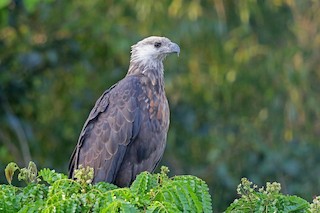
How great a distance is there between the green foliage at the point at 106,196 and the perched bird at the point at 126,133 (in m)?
2.32

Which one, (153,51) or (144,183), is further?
(153,51)

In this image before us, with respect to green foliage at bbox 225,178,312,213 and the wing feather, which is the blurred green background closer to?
the wing feather

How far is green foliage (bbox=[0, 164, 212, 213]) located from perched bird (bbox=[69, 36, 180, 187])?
2.32m

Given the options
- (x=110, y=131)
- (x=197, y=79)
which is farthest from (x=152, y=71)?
(x=197, y=79)

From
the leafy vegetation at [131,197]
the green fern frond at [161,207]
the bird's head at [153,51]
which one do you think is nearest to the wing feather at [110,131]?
the bird's head at [153,51]

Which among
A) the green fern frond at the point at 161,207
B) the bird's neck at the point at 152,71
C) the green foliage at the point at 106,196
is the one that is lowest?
the green fern frond at the point at 161,207

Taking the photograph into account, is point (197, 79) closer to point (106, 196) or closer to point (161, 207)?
point (106, 196)

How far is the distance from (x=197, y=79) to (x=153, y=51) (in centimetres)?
450

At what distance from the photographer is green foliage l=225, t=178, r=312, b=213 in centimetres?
461

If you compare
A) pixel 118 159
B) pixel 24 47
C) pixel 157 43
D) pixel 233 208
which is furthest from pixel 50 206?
pixel 24 47

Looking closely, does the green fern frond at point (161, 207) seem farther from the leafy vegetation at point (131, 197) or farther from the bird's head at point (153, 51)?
the bird's head at point (153, 51)

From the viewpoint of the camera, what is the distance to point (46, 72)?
40.4 feet

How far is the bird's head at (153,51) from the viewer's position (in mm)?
7637

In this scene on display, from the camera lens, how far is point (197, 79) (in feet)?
39.9
